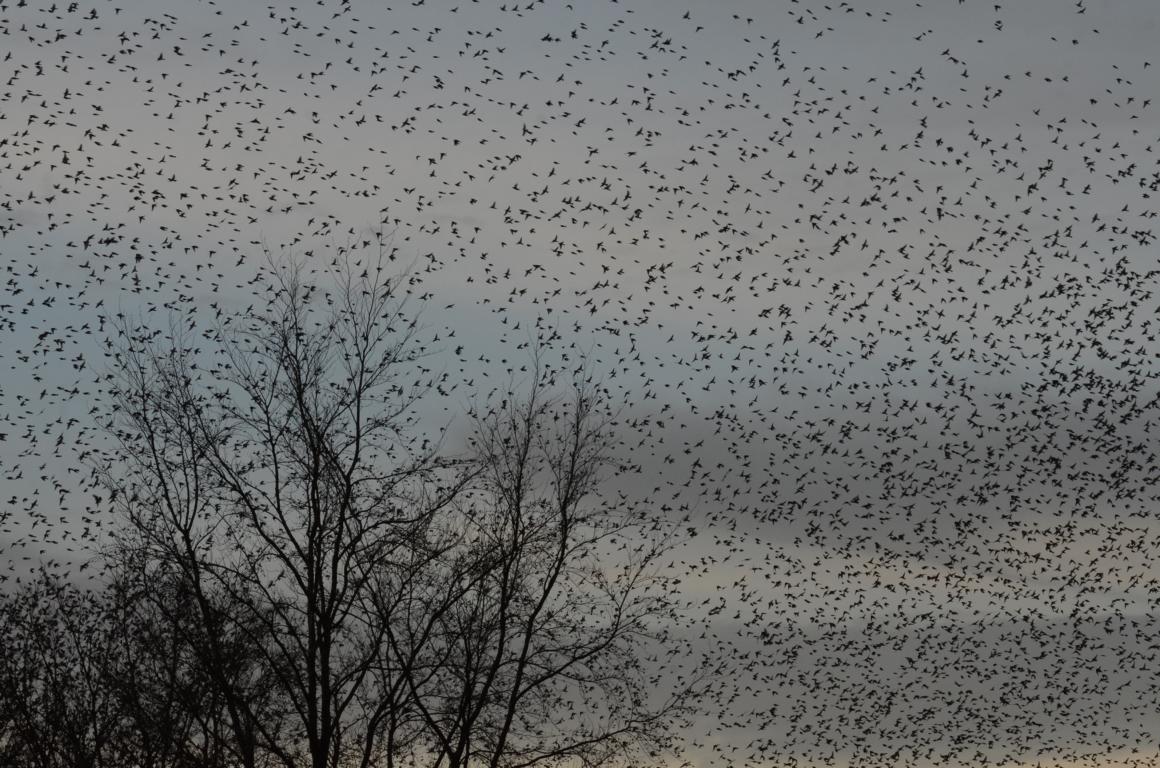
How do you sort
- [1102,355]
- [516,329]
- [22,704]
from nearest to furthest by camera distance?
[516,329], [22,704], [1102,355]

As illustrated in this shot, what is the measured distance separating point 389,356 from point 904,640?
2135cm

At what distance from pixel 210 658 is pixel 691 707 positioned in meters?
10.3

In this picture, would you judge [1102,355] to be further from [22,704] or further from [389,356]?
[22,704]

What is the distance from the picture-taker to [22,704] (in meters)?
34.7

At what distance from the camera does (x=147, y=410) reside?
29.1m

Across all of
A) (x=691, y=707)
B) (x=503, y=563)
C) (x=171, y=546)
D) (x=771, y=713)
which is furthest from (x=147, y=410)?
(x=771, y=713)

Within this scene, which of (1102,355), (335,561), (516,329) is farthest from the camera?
(1102,355)

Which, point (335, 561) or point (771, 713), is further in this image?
point (771, 713)

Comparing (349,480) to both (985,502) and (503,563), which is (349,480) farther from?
(985,502)

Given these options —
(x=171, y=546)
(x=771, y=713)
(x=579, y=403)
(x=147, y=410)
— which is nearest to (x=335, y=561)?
(x=171, y=546)

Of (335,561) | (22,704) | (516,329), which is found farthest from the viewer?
(22,704)

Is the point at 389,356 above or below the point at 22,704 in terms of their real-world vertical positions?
above

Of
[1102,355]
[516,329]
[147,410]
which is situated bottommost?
[147,410]

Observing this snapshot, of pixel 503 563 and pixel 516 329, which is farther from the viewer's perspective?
pixel 516 329
